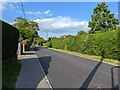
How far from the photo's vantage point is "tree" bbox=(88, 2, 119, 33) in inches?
1308

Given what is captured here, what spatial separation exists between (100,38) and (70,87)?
10.5 meters

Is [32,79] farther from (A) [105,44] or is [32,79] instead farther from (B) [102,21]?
(B) [102,21]

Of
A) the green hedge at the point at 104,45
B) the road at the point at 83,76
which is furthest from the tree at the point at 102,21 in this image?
the road at the point at 83,76

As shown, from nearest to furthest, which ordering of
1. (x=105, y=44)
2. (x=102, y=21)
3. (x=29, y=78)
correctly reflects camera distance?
(x=29, y=78)
(x=105, y=44)
(x=102, y=21)

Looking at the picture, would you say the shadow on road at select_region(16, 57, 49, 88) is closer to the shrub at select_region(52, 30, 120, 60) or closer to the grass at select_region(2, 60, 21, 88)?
the grass at select_region(2, 60, 21, 88)

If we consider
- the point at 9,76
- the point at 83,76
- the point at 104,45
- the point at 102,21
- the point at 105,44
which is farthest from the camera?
the point at 102,21

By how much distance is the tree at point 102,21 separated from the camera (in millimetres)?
33231

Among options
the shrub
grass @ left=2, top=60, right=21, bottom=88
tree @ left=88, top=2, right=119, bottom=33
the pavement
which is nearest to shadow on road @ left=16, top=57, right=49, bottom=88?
the pavement

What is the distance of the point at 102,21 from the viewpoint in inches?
1318

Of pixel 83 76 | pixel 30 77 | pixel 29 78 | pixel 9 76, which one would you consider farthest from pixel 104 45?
pixel 9 76

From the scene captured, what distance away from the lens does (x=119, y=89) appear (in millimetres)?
3984

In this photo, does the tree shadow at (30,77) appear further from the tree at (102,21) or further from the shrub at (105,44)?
the tree at (102,21)

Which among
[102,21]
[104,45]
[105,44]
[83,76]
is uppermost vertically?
[102,21]

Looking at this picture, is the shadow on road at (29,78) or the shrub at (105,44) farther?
the shrub at (105,44)
